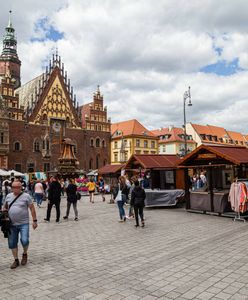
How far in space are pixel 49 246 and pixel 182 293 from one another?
4.35 m

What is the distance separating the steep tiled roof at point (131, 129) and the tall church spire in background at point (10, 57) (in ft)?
73.1

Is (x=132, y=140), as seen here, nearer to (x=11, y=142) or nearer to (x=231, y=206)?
(x=11, y=142)

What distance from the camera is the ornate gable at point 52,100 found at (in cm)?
4631

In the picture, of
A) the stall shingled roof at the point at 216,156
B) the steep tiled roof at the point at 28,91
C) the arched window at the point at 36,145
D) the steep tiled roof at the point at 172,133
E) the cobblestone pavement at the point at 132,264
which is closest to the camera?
the cobblestone pavement at the point at 132,264

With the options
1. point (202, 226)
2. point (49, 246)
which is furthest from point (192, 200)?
point (49, 246)

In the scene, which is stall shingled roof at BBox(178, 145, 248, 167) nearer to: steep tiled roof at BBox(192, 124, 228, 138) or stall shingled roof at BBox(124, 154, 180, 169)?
stall shingled roof at BBox(124, 154, 180, 169)

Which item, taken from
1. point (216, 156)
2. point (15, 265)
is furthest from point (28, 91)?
point (15, 265)

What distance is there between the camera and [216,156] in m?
13.1

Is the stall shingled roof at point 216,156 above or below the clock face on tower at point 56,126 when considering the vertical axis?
below

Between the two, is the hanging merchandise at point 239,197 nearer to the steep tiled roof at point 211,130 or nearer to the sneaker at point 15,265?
the sneaker at point 15,265

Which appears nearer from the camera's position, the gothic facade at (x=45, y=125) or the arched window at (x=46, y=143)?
the gothic facade at (x=45, y=125)

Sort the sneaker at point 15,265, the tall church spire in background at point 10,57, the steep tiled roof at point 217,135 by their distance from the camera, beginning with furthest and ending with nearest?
1. the steep tiled roof at point 217,135
2. the tall church spire in background at point 10,57
3. the sneaker at point 15,265

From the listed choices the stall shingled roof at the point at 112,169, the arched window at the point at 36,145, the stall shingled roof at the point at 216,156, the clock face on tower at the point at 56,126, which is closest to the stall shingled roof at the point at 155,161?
the stall shingled roof at the point at 216,156

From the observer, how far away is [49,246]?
775 centimetres
